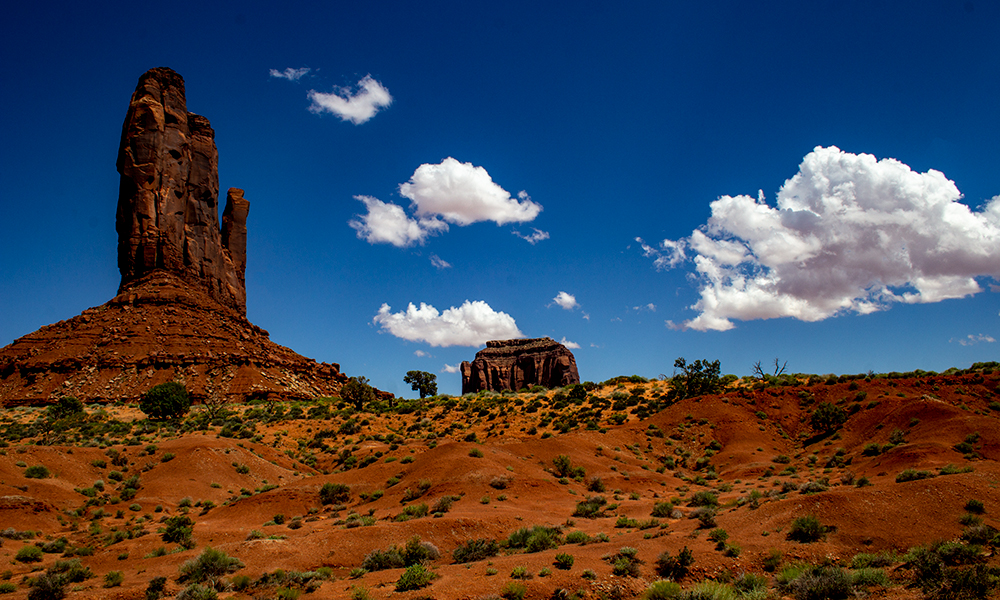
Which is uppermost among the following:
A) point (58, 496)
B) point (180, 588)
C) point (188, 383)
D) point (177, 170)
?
point (177, 170)

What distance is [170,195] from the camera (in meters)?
77.1

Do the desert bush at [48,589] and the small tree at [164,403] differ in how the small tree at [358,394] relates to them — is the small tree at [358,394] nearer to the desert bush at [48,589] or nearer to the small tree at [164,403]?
the small tree at [164,403]

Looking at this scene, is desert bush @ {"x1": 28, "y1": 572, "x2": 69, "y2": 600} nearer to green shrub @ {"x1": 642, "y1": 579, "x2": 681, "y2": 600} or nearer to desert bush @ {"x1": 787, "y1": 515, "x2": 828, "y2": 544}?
green shrub @ {"x1": 642, "y1": 579, "x2": 681, "y2": 600}

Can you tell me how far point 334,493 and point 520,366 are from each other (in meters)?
73.5

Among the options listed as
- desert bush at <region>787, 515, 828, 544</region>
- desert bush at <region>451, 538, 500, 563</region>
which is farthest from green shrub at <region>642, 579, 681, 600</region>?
desert bush at <region>451, 538, 500, 563</region>

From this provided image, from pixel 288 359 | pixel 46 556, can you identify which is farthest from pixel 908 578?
pixel 288 359

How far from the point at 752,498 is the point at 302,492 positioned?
20028 mm

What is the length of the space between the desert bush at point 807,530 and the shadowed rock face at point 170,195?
268 ft

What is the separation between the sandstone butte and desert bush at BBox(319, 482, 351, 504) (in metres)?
39.6

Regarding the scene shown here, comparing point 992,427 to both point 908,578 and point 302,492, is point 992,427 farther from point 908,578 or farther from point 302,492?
point 302,492

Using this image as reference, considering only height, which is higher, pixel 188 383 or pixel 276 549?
pixel 188 383

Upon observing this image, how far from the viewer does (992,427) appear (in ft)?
81.9

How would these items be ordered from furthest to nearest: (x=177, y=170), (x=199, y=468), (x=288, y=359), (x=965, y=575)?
(x=177, y=170)
(x=288, y=359)
(x=199, y=468)
(x=965, y=575)

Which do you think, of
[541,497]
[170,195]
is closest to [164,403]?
[170,195]
